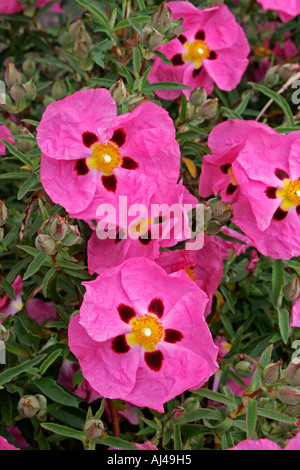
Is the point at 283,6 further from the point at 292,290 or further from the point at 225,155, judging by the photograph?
the point at 292,290

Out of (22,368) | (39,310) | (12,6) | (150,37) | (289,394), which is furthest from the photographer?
(12,6)

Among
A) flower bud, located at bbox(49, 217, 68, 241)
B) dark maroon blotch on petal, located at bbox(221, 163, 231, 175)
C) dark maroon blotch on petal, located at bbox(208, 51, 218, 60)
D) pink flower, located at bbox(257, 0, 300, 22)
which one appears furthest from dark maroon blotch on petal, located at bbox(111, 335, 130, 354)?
pink flower, located at bbox(257, 0, 300, 22)

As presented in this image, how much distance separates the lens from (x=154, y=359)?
137 cm

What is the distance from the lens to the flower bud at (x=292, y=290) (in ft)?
5.06

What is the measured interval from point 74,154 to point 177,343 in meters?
0.47

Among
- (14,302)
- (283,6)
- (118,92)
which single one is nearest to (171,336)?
(14,302)

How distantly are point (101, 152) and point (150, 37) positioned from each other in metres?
0.30

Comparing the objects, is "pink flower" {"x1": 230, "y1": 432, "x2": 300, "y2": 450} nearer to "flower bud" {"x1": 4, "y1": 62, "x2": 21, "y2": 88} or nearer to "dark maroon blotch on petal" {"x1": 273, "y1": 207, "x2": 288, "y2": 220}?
"dark maroon blotch on petal" {"x1": 273, "y1": 207, "x2": 288, "y2": 220}

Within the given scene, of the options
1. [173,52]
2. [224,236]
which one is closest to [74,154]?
[224,236]

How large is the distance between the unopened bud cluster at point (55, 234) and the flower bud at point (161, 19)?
53cm

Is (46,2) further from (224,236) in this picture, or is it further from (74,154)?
(224,236)

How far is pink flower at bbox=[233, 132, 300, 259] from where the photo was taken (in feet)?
4.60

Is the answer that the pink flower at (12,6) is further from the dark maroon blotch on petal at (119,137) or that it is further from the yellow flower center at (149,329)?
the yellow flower center at (149,329)
